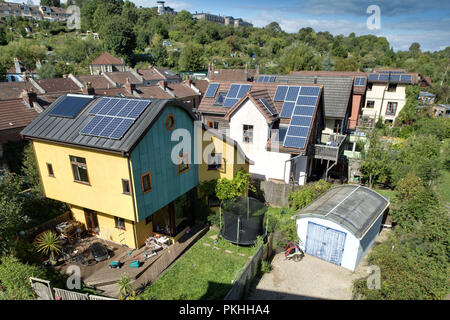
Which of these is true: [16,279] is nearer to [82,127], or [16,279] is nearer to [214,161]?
[82,127]

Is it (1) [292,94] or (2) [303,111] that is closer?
(2) [303,111]

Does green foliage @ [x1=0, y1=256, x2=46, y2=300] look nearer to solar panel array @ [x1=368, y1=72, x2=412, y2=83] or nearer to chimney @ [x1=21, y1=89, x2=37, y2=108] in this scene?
chimney @ [x1=21, y1=89, x2=37, y2=108]

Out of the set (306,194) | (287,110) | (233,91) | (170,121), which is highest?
(233,91)

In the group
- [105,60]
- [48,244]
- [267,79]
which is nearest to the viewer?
[48,244]

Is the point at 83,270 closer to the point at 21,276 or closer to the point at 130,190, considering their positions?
the point at 21,276

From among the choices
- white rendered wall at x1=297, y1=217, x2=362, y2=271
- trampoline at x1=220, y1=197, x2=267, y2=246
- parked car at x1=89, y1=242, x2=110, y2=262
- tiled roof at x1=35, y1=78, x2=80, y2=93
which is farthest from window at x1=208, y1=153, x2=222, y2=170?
tiled roof at x1=35, y1=78, x2=80, y2=93

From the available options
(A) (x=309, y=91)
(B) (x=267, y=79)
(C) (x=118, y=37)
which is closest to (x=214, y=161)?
(A) (x=309, y=91)

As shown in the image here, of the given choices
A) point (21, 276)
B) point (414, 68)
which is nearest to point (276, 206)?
point (21, 276)
